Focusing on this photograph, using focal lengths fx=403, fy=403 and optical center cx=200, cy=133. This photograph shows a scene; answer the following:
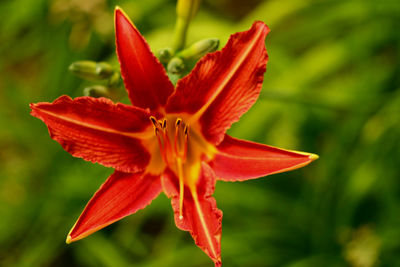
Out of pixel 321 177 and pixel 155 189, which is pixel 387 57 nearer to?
pixel 321 177

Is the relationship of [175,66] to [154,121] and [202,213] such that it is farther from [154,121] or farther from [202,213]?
[202,213]

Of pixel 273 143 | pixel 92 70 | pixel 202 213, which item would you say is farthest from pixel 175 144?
pixel 273 143

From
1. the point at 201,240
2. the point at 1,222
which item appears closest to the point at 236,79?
the point at 201,240

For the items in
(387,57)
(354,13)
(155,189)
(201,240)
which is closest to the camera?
(201,240)

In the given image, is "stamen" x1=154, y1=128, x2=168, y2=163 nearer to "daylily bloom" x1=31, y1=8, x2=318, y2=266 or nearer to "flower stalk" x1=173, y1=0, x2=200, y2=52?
"daylily bloom" x1=31, y1=8, x2=318, y2=266

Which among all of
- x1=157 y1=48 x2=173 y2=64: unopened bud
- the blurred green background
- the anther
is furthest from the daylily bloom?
the blurred green background

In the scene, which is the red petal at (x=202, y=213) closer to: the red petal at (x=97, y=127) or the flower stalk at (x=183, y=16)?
the red petal at (x=97, y=127)
